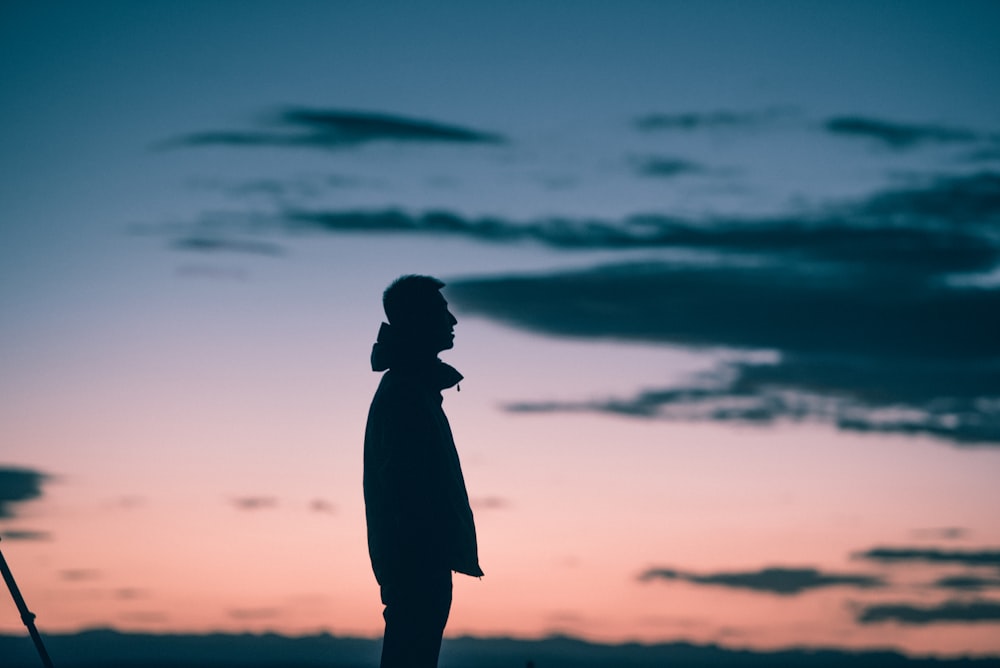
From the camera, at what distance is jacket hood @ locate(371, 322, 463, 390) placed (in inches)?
201

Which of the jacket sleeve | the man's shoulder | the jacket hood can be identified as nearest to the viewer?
the jacket sleeve

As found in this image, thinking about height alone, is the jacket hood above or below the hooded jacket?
above

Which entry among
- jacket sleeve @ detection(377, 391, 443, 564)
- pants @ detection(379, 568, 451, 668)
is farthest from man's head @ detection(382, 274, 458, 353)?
pants @ detection(379, 568, 451, 668)

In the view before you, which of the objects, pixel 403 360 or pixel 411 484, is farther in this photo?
Answer: pixel 403 360

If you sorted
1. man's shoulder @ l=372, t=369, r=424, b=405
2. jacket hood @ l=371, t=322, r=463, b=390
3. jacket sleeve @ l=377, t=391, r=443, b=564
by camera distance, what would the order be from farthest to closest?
Result: jacket hood @ l=371, t=322, r=463, b=390, man's shoulder @ l=372, t=369, r=424, b=405, jacket sleeve @ l=377, t=391, r=443, b=564

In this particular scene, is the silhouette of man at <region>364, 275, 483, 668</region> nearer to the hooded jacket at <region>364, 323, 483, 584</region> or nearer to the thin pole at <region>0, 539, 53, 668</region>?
the hooded jacket at <region>364, 323, 483, 584</region>

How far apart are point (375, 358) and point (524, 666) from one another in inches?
90.7

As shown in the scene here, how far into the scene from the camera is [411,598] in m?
4.84

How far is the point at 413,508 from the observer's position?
190 inches

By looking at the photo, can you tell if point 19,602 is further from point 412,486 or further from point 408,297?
point 408,297

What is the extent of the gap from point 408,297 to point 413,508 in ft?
3.93

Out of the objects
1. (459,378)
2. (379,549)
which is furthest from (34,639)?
(459,378)

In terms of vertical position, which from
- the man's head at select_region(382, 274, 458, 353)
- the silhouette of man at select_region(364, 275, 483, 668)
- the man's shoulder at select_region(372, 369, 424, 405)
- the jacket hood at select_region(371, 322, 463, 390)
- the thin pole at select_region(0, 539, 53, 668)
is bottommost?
the thin pole at select_region(0, 539, 53, 668)

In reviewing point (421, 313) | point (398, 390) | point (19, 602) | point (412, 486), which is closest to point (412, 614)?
point (412, 486)
